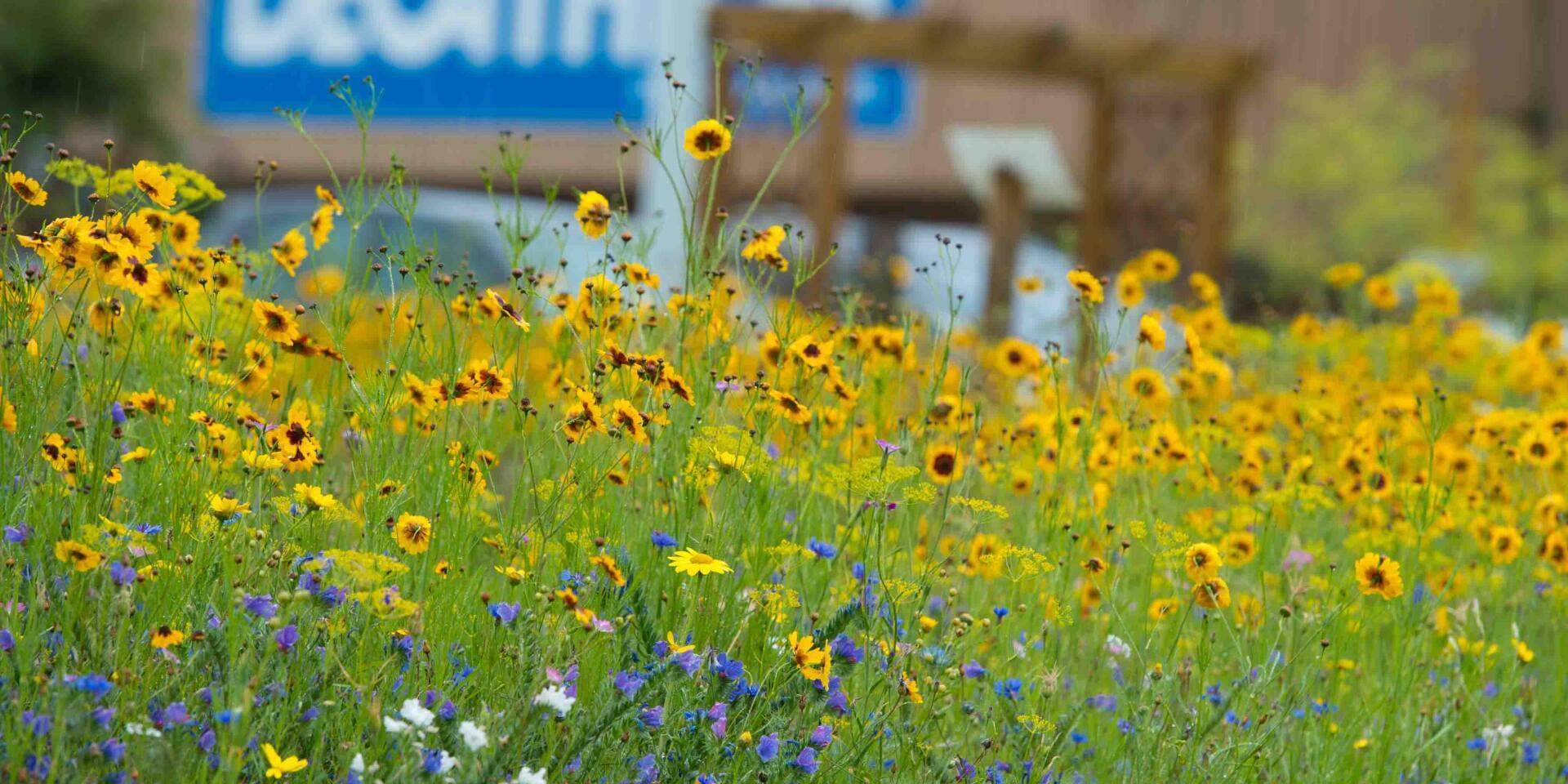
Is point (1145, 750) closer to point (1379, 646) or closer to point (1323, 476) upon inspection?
point (1379, 646)

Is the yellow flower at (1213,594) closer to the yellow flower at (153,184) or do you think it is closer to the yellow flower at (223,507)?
the yellow flower at (223,507)

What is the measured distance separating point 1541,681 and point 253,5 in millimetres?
18198

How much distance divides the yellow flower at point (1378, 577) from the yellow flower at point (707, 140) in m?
1.26

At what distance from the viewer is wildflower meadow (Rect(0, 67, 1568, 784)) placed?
7.51 ft

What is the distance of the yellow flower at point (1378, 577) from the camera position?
2.71 metres

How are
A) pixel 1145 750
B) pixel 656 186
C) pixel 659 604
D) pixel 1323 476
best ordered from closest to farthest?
pixel 1145 750 → pixel 659 604 → pixel 1323 476 → pixel 656 186

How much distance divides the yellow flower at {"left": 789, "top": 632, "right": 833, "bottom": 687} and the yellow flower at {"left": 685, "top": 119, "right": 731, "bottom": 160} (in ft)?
2.94

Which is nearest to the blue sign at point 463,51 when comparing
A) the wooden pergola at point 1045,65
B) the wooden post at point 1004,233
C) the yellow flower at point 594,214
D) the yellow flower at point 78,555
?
the wooden pergola at point 1045,65

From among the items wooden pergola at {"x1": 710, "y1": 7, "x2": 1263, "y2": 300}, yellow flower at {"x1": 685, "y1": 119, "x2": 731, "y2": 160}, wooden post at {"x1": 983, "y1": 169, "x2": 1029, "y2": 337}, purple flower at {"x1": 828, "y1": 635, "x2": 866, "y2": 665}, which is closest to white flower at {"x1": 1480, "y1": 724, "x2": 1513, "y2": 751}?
→ purple flower at {"x1": 828, "y1": 635, "x2": 866, "y2": 665}

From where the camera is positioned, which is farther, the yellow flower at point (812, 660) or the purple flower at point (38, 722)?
the yellow flower at point (812, 660)

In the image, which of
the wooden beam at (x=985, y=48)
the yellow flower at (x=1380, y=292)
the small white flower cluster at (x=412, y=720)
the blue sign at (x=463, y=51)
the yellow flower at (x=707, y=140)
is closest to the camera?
the small white flower cluster at (x=412, y=720)

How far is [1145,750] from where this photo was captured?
Answer: 2.57m

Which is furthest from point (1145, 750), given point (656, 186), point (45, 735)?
point (656, 186)

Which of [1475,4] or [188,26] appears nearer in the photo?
[188,26]
